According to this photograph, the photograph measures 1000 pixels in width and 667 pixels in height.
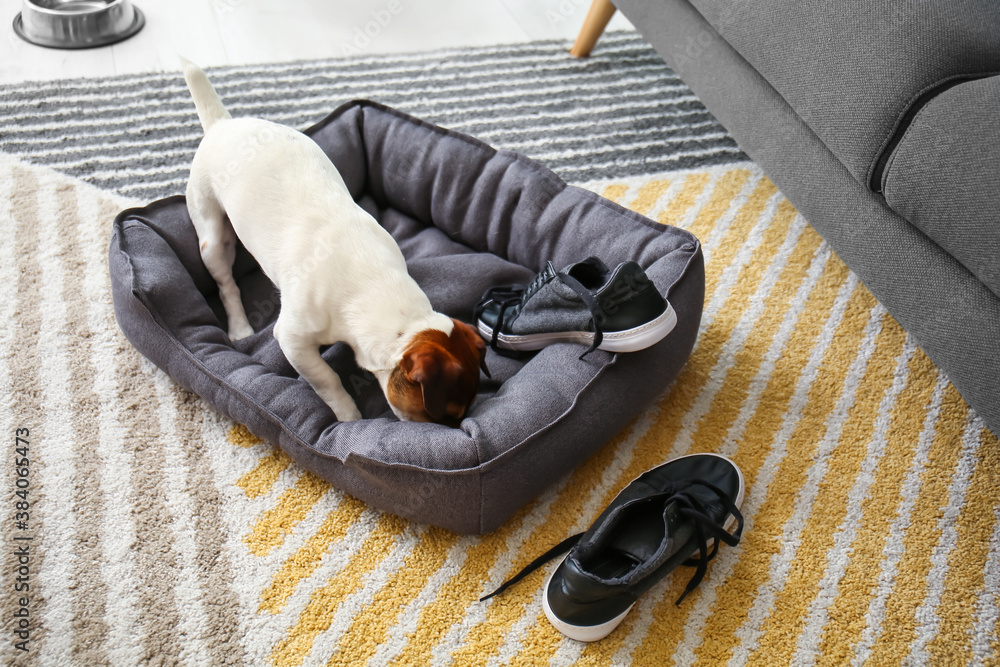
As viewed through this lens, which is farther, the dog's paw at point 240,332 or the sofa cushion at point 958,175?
the dog's paw at point 240,332

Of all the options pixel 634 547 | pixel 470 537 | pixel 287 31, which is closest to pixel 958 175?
pixel 634 547

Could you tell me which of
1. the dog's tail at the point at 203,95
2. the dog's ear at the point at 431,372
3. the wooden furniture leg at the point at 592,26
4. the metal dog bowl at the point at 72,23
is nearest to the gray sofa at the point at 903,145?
the wooden furniture leg at the point at 592,26

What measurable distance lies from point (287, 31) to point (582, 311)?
7.87 ft

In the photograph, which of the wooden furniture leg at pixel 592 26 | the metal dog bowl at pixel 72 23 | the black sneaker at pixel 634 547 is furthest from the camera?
the wooden furniture leg at pixel 592 26

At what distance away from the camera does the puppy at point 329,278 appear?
5.31 feet

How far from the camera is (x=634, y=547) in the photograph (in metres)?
1.55

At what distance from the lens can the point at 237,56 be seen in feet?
10.5

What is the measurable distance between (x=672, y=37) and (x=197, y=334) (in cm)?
194

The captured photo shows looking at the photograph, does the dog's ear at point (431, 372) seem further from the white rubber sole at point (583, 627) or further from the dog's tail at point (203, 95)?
the dog's tail at point (203, 95)

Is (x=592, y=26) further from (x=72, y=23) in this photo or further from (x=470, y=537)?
(x=470, y=537)

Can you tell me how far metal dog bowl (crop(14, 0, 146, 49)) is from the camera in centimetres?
304

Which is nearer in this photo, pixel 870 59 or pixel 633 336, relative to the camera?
pixel 633 336

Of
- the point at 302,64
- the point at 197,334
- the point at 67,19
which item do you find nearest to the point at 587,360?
the point at 197,334

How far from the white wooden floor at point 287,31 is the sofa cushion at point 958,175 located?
2.11 m
